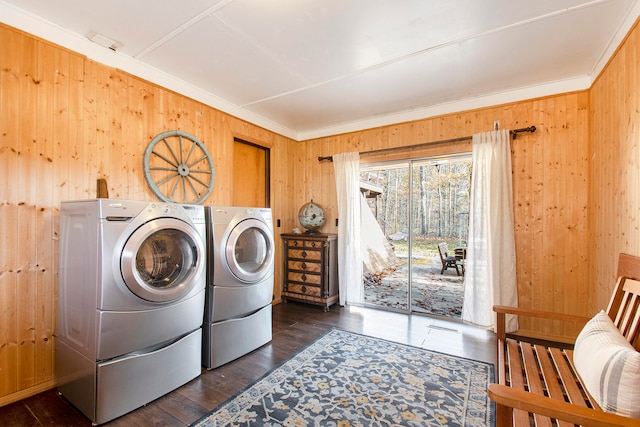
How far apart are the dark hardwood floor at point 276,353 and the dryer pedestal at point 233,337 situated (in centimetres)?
6

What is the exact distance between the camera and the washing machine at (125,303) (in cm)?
169

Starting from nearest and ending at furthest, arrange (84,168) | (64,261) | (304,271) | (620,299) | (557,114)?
(620,299) → (64,261) → (84,168) → (557,114) → (304,271)

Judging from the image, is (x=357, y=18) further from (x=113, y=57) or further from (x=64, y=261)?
(x=64, y=261)

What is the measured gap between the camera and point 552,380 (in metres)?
1.45

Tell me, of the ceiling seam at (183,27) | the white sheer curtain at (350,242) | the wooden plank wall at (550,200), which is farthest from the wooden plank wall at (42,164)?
the wooden plank wall at (550,200)

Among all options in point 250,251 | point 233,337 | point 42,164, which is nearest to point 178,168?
point 42,164

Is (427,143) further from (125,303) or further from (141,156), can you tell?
A: (125,303)

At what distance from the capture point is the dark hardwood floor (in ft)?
5.75

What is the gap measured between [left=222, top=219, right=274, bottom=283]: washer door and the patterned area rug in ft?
2.64

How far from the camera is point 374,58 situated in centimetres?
246

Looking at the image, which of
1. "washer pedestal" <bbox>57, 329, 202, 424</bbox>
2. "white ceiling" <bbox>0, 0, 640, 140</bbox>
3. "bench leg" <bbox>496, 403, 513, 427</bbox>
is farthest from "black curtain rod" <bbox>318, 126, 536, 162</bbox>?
"washer pedestal" <bbox>57, 329, 202, 424</bbox>

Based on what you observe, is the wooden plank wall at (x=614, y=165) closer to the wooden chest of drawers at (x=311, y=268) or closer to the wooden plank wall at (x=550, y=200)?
the wooden plank wall at (x=550, y=200)

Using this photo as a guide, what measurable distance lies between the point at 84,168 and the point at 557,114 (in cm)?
426

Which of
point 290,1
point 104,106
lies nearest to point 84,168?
point 104,106
